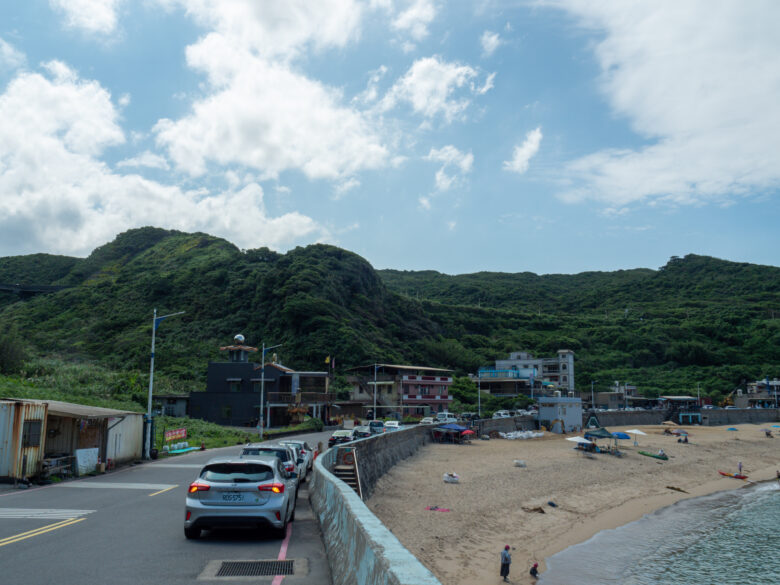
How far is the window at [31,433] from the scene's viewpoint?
19.2m

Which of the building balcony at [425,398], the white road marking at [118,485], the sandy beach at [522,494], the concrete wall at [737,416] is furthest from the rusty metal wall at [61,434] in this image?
the concrete wall at [737,416]

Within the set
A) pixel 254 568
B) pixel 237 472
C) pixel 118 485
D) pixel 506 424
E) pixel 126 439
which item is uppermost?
pixel 237 472

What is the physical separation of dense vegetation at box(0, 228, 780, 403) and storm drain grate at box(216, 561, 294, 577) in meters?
57.8

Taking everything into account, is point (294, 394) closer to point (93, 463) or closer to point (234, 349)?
point (234, 349)

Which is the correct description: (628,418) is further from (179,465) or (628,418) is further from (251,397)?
(179,465)

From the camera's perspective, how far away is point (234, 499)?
10.4 meters

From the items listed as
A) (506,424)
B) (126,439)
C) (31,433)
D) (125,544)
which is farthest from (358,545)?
(506,424)

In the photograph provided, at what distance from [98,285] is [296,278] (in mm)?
48511

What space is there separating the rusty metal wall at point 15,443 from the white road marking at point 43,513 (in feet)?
17.1

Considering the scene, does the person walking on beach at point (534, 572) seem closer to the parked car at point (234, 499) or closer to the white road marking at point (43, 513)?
the parked car at point (234, 499)

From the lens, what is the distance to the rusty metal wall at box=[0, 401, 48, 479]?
1866 cm

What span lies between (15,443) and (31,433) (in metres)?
0.88

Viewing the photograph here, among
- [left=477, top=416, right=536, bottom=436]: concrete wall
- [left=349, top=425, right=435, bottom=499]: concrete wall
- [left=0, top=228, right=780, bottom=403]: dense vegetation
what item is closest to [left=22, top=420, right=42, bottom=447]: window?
[left=349, top=425, right=435, bottom=499]: concrete wall

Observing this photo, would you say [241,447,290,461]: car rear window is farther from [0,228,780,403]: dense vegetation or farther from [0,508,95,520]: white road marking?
[0,228,780,403]: dense vegetation
